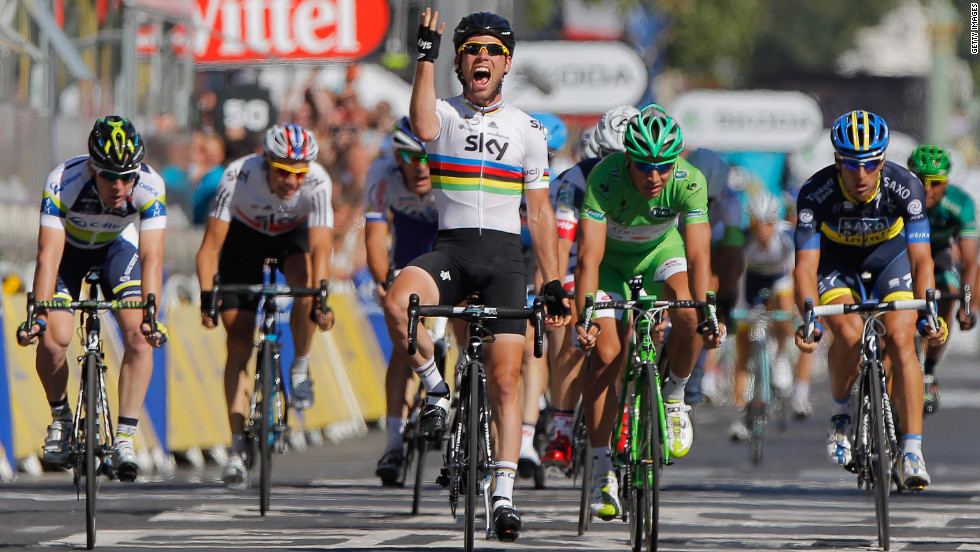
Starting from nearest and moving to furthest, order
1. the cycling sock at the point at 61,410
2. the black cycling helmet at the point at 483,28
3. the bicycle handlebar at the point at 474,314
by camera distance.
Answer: the bicycle handlebar at the point at 474,314, the black cycling helmet at the point at 483,28, the cycling sock at the point at 61,410

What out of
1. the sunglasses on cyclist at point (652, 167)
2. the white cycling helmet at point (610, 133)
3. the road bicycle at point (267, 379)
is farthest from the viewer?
the white cycling helmet at point (610, 133)

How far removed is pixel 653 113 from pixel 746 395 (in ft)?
27.0

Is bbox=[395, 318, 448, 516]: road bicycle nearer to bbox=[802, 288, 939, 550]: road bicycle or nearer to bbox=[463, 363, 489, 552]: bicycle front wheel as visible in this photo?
bbox=[463, 363, 489, 552]: bicycle front wheel

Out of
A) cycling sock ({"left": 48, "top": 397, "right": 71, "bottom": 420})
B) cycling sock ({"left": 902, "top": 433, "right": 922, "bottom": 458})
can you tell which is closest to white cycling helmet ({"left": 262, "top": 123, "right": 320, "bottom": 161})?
cycling sock ({"left": 48, "top": 397, "right": 71, "bottom": 420})

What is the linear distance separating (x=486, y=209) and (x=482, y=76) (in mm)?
653

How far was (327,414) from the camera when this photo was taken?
60.7ft

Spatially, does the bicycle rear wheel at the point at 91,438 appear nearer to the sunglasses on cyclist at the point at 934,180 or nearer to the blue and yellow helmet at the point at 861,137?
the blue and yellow helmet at the point at 861,137

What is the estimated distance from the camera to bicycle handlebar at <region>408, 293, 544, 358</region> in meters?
8.88

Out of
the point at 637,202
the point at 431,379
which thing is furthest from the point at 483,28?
the point at 431,379

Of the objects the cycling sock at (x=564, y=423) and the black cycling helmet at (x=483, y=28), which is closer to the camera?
the black cycling helmet at (x=483, y=28)

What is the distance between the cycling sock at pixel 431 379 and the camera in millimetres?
9398

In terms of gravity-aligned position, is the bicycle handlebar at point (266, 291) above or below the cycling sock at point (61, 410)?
above

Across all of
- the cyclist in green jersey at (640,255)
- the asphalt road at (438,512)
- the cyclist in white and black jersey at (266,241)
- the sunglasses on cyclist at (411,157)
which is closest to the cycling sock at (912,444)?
the asphalt road at (438,512)

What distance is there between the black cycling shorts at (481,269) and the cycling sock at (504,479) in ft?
2.15
